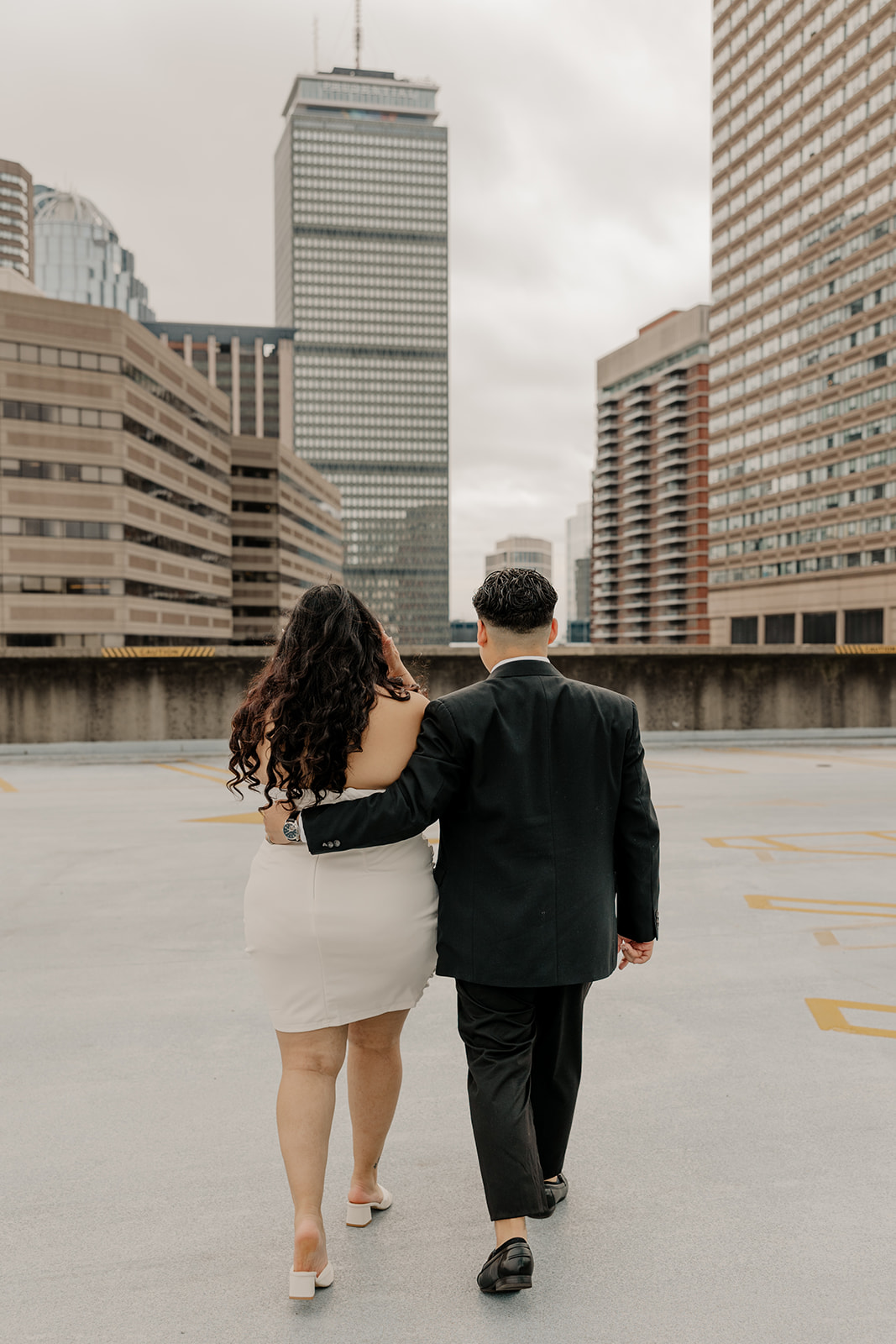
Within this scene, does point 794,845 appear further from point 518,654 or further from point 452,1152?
point 518,654

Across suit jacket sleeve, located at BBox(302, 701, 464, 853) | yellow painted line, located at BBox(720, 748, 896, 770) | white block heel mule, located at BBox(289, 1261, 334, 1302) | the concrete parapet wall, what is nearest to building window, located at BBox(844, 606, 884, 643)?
the concrete parapet wall

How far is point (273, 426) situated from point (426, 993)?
19832cm

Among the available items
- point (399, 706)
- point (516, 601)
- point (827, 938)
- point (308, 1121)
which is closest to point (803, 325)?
point (827, 938)

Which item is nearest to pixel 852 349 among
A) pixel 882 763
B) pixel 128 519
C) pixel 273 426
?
pixel 128 519

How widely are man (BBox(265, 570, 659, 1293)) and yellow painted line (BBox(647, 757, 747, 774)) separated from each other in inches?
451

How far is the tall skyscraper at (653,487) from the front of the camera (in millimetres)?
151500

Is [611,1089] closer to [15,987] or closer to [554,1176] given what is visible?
[554,1176]

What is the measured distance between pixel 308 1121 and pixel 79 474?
97.8 m

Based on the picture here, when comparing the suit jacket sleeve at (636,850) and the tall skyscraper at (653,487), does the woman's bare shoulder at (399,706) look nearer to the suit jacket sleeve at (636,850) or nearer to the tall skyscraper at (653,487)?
the suit jacket sleeve at (636,850)

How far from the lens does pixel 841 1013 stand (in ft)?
14.4

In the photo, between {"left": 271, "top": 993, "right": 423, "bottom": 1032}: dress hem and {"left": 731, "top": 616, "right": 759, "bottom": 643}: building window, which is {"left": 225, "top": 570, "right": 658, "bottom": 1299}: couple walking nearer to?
{"left": 271, "top": 993, "right": 423, "bottom": 1032}: dress hem

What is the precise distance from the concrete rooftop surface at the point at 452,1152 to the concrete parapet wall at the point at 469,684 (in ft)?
35.6

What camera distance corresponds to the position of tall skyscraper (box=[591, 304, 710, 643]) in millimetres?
151500

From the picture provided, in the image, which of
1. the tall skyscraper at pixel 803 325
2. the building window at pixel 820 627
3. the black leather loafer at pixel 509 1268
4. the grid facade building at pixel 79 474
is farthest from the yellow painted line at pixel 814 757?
the grid facade building at pixel 79 474
